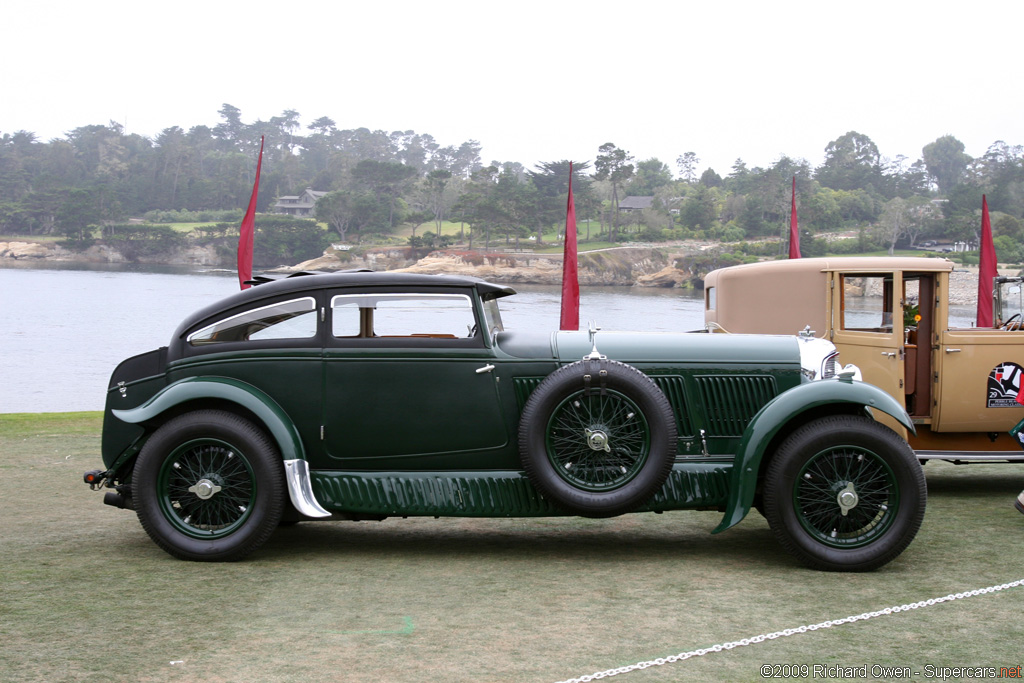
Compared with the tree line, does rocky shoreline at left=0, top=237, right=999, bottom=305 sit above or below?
below

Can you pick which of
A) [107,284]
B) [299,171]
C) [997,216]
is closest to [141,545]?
[107,284]

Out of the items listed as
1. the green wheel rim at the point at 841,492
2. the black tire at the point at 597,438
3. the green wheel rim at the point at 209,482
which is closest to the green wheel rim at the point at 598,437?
the black tire at the point at 597,438

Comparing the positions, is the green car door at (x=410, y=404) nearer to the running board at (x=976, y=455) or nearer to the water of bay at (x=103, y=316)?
the running board at (x=976, y=455)

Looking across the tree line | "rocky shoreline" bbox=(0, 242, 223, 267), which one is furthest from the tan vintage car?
"rocky shoreline" bbox=(0, 242, 223, 267)

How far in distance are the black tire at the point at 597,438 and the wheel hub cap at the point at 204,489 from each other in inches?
70.2

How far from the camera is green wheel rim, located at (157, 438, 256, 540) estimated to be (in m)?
4.93

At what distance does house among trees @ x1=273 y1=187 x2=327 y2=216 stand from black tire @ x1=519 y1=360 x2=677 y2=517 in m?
106

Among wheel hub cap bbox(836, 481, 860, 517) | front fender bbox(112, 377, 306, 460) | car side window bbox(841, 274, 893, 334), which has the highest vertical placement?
car side window bbox(841, 274, 893, 334)

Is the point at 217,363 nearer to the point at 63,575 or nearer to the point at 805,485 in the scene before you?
the point at 63,575

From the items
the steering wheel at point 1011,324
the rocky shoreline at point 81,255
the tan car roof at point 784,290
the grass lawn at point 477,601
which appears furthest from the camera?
the rocky shoreline at point 81,255

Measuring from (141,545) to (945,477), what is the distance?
6.79 m

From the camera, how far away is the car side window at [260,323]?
5.18m

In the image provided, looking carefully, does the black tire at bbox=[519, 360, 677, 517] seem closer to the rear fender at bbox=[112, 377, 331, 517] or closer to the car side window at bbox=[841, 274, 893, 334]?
the rear fender at bbox=[112, 377, 331, 517]

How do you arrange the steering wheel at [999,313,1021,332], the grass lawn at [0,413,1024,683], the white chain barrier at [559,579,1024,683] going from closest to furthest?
1. the white chain barrier at [559,579,1024,683]
2. the grass lawn at [0,413,1024,683]
3. the steering wheel at [999,313,1021,332]
